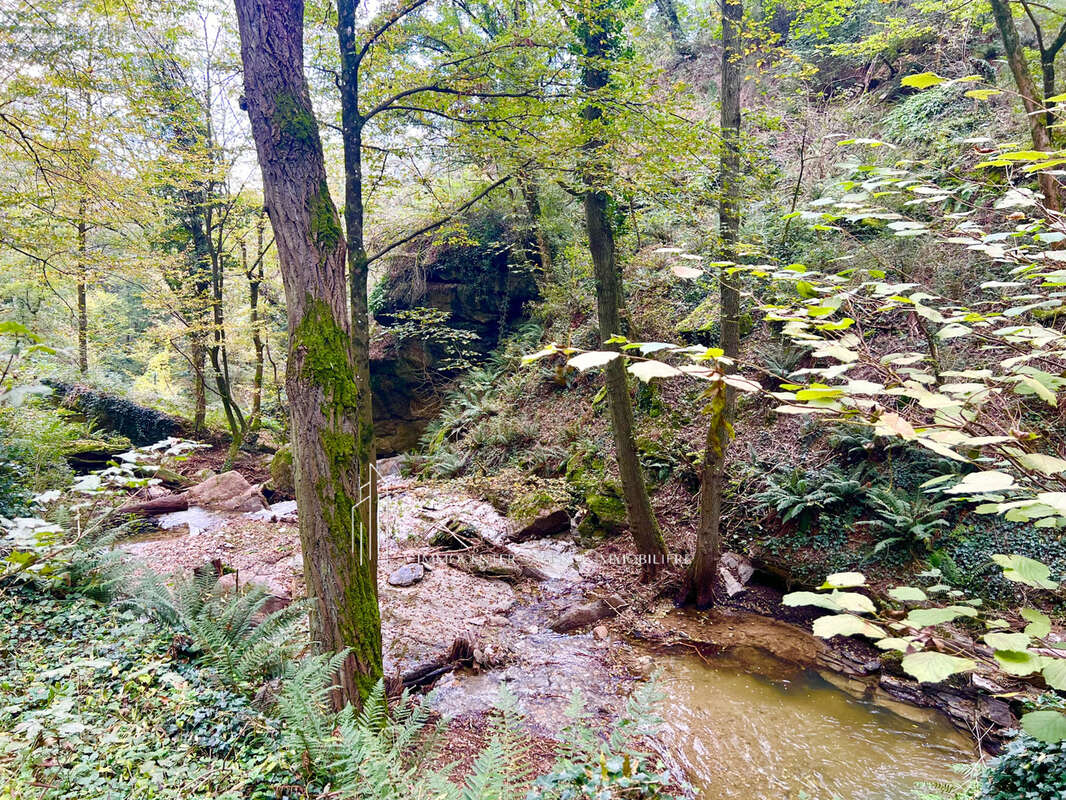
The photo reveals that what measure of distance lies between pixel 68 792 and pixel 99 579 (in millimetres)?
2825

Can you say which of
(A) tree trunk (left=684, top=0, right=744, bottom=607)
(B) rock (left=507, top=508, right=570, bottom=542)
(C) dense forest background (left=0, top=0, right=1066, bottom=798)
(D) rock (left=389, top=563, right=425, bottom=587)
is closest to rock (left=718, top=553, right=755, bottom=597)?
(C) dense forest background (left=0, top=0, right=1066, bottom=798)

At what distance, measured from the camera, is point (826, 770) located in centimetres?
395

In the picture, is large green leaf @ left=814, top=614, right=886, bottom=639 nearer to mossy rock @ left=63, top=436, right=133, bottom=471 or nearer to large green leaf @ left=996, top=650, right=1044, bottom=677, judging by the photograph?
large green leaf @ left=996, top=650, right=1044, bottom=677

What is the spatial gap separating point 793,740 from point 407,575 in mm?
4723

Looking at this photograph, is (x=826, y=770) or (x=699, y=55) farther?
(x=699, y=55)

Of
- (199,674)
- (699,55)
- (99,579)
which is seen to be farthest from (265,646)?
(699,55)

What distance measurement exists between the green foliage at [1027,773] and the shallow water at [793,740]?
1.11 metres

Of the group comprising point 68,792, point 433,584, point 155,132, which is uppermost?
point 155,132

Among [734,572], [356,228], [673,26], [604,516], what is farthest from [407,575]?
[673,26]

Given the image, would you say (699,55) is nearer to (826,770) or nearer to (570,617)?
(570,617)

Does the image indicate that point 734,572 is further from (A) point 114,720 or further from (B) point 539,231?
(B) point 539,231

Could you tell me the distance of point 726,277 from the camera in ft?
16.6

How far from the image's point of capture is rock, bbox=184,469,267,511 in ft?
34.3

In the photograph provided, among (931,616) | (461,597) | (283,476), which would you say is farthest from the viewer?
(283,476)
